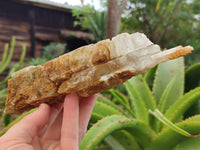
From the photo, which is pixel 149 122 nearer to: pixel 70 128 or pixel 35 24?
pixel 70 128

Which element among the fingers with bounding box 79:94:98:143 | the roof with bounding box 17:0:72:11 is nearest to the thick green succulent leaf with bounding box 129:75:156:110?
the fingers with bounding box 79:94:98:143

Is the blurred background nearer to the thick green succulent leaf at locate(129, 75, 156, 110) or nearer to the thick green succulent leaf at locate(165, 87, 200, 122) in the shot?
the thick green succulent leaf at locate(129, 75, 156, 110)

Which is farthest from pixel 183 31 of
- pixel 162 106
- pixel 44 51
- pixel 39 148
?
pixel 44 51

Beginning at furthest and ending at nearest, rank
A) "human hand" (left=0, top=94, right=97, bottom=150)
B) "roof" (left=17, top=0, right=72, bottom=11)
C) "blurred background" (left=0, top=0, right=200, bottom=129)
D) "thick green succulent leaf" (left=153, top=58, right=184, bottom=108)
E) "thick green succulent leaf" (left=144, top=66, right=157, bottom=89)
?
"roof" (left=17, top=0, right=72, bottom=11) < "blurred background" (left=0, top=0, right=200, bottom=129) < "thick green succulent leaf" (left=144, top=66, right=157, bottom=89) < "thick green succulent leaf" (left=153, top=58, right=184, bottom=108) < "human hand" (left=0, top=94, right=97, bottom=150)

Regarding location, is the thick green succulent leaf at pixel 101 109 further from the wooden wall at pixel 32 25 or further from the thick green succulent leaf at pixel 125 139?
the wooden wall at pixel 32 25

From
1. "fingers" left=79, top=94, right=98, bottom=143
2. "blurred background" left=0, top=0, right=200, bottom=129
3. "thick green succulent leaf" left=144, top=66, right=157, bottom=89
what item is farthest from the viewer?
"blurred background" left=0, top=0, right=200, bottom=129

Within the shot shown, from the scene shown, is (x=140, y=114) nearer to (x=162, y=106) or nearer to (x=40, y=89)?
(x=162, y=106)
